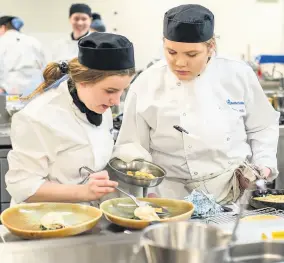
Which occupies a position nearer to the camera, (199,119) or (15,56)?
(199,119)

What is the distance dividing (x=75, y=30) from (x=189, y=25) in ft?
12.3

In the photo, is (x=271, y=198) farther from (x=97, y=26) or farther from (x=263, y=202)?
(x=97, y=26)

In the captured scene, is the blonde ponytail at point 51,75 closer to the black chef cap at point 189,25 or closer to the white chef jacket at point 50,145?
the white chef jacket at point 50,145

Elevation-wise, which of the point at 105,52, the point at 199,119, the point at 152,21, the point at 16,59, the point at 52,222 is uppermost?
the point at 105,52

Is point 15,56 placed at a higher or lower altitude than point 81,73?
lower

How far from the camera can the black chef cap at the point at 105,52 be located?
5.18 feet

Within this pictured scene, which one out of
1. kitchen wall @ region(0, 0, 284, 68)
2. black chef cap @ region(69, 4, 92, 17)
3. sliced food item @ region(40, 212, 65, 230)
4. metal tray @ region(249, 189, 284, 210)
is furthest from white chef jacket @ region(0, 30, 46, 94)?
sliced food item @ region(40, 212, 65, 230)

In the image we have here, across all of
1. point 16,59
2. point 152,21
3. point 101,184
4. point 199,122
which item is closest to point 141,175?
point 101,184

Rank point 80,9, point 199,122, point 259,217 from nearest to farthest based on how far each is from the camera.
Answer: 1. point 259,217
2. point 199,122
3. point 80,9

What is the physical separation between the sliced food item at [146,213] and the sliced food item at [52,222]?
0.23 meters

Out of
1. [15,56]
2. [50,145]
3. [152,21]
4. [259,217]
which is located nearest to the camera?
[259,217]

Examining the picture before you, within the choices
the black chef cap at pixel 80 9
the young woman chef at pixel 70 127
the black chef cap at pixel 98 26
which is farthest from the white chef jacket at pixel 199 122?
the black chef cap at pixel 98 26

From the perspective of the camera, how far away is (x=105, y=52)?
61.9 inches

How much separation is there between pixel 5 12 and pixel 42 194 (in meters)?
4.61
